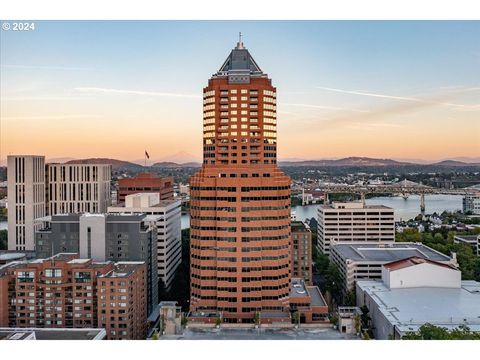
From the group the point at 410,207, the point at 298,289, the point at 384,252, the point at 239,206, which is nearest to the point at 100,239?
the point at 239,206

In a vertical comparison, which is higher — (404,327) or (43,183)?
(43,183)

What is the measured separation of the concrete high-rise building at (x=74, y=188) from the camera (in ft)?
A: 40.8

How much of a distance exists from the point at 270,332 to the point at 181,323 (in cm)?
111

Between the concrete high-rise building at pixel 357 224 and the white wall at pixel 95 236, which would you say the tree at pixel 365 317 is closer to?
the white wall at pixel 95 236

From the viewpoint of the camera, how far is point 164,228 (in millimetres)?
9914

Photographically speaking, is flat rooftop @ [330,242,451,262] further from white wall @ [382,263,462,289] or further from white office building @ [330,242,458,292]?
white wall @ [382,263,462,289]

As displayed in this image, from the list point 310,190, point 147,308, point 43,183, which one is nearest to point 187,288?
point 147,308

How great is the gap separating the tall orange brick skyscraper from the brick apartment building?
1.17 metres

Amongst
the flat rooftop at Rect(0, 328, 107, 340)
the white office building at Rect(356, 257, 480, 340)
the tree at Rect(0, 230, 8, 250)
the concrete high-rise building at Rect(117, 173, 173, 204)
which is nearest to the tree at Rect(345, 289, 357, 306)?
the white office building at Rect(356, 257, 480, 340)

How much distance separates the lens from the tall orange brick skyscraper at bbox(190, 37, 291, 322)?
7.23 metres

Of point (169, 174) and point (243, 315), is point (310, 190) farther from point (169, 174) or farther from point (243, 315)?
point (243, 315)

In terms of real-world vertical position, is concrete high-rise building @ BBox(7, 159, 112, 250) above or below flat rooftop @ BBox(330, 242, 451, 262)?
above

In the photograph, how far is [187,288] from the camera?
30.7 feet

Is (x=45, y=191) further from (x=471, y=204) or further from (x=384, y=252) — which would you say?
(x=471, y=204)
